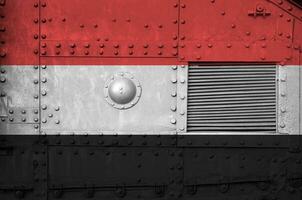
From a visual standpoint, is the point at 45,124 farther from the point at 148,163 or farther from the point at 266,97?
the point at 266,97

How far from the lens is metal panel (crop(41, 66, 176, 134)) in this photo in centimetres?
406

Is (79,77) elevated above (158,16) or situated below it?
below

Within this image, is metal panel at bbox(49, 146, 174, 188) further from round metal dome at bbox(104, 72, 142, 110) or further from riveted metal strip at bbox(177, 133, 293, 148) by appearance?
round metal dome at bbox(104, 72, 142, 110)

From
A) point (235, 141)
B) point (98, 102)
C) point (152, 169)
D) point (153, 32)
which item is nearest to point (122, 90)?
point (98, 102)

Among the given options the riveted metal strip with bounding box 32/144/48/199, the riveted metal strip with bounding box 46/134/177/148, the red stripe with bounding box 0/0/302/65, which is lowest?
the riveted metal strip with bounding box 32/144/48/199

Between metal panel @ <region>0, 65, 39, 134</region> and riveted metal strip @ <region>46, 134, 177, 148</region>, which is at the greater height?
metal panel @ <region>0, 65, 39, 134</region>

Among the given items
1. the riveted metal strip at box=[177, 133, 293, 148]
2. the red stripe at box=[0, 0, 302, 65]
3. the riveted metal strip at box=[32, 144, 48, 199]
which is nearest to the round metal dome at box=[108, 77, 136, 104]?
the red stripe at box=[0, 0, 302, 65]

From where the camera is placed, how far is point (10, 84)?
4.10 m

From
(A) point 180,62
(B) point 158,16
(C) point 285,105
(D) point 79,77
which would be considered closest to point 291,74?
(C) point 285,105

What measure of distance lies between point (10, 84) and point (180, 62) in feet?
4.41

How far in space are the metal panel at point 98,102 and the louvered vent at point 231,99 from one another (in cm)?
20

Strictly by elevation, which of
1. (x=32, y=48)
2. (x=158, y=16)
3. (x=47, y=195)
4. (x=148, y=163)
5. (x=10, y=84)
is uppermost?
(x=158, y=16)

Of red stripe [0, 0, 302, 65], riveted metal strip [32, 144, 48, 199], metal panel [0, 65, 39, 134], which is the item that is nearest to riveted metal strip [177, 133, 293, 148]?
red stripe [0, 0, 302, 65]

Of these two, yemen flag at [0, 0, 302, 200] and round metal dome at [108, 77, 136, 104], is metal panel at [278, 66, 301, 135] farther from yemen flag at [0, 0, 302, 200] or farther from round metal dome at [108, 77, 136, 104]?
round metal dome at [108, 77, 136, 104]
